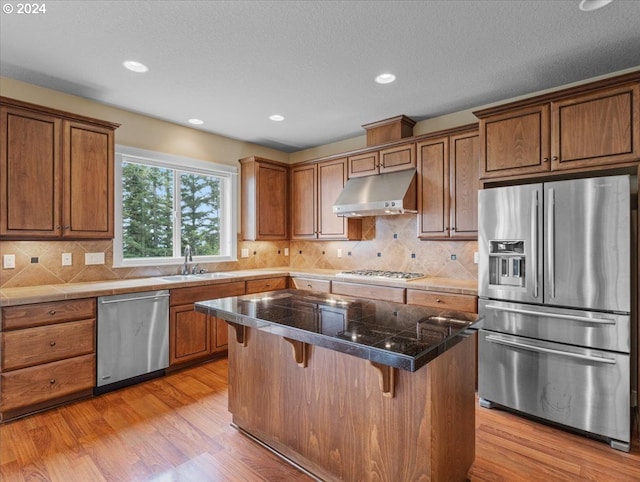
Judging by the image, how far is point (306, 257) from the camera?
5.22 metres

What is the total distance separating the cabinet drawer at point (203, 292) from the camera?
11.2 feet

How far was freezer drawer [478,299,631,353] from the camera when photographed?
87.4 inches

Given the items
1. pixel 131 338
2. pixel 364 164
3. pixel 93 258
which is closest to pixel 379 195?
pixel 364 164

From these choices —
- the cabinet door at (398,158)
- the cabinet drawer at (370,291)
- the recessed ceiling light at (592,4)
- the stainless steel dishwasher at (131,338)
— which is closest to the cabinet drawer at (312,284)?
the cabinet drawer at (370,291)

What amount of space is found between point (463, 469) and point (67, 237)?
3418 millimetres

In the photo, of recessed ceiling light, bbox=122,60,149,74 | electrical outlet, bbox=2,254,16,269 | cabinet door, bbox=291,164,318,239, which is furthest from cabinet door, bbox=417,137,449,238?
electrical outlet, bbox=2,254,16,269

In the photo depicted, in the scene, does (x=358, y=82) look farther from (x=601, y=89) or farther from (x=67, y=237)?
(x=67, y=237)

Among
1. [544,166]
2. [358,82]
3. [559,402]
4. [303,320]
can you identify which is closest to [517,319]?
[559,402]

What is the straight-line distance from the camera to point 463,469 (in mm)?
1776

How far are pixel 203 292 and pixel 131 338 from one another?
0.78 metres

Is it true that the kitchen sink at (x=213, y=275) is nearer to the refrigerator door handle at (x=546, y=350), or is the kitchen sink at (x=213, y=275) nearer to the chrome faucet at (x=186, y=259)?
the chrome faucet at (x=186, y=259)

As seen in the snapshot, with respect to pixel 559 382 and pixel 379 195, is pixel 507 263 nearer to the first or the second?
pixel 559 382

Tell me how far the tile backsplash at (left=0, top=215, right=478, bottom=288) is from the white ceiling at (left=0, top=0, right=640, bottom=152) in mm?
1434

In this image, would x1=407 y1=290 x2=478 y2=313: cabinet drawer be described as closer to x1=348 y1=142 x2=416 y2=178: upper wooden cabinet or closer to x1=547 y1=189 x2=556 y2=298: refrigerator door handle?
x1=547 y1=189 x2=556 y2=298: refrigerator door handle
